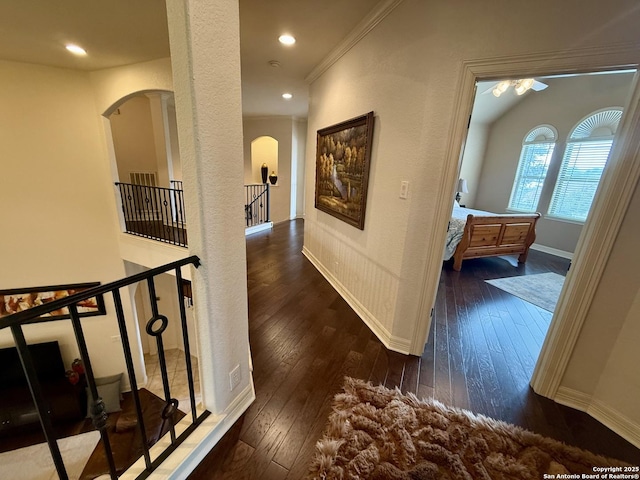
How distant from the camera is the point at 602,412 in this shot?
1.54m

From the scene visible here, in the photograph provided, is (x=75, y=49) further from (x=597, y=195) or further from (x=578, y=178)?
(x=578, y=178)

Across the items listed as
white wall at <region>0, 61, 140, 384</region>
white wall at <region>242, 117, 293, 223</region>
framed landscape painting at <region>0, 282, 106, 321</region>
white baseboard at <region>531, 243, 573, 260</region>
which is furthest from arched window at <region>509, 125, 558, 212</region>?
framed landscape painting at <region>0, 282, 106, 321</region>

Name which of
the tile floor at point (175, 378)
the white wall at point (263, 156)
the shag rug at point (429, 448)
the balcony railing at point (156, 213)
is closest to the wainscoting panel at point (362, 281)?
the shag rug at point (429, 448)

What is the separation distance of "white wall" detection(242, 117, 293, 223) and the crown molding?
3.54 metres

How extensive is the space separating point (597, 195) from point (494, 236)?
2.93m

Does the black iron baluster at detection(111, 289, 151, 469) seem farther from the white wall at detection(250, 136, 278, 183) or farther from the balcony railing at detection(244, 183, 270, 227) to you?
the white wall at detection(250, 136, 278, 183)

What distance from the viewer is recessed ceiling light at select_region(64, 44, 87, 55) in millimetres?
2615

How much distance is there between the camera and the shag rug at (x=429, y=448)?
1.23 metres

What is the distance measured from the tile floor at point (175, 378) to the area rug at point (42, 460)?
1109 mm

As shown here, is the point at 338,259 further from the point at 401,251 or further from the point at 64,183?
the point at 64,183

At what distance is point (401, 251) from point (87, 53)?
13.3 ft

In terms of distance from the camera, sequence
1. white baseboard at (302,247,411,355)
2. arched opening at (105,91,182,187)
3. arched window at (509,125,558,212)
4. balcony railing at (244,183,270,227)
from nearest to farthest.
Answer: white baseboard at (302,247,411,355) < arched window at (509,125,558,212) < arched opening at (105,91,182,187) < balcony railing at (244,183,270,227)

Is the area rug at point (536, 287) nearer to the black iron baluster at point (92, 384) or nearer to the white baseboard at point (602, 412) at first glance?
the white baseboard at point (602, 412)

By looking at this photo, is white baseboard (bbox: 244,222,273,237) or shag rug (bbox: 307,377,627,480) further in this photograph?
white baseboard (bbox: 244,222,273,237)
